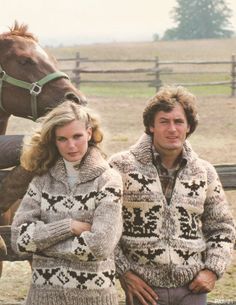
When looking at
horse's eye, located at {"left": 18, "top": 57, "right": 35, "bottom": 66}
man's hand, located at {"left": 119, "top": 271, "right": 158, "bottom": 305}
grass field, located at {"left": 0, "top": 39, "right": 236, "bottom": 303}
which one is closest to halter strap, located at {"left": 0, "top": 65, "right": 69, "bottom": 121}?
horse's eye, located at {"left": 18, "top": 57, "right": 35, "bottom": 66}

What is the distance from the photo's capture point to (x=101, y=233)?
2426 mm

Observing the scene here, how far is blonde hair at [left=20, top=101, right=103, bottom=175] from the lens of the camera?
2.54m

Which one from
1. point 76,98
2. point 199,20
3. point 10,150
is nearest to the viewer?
point 10,150

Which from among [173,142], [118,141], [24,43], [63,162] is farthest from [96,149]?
[118,141]

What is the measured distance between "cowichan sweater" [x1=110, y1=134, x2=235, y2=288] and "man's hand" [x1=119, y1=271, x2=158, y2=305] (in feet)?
0.09

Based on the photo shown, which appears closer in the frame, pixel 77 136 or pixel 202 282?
pixel 77 136

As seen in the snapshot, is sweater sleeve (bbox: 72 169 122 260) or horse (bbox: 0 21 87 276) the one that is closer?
sweater sleeve (bbox: 72 169 122 260)

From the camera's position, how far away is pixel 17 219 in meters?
2.53

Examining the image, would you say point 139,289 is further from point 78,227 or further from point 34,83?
point 34,83

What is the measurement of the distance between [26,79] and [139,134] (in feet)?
26.9

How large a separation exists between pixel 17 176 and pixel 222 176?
4.54 ft

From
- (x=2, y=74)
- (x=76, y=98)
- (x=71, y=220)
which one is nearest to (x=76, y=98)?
(x=76, y=98)

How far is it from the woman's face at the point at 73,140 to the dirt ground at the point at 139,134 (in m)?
0.18

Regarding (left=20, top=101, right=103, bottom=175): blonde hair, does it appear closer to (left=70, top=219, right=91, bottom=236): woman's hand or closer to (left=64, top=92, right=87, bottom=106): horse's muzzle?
(left=70, top=219, right=91, bottom=236): woman's hand
